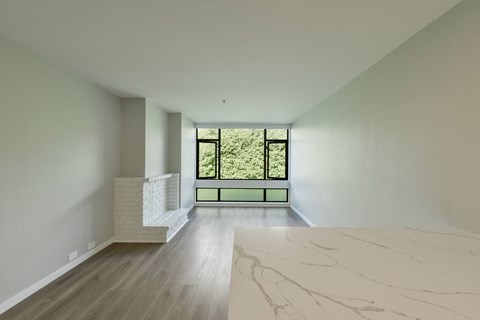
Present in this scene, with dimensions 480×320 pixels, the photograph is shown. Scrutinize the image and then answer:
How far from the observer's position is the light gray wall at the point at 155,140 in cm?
459

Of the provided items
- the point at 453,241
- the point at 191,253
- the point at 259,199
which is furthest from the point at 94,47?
the point at 259,199

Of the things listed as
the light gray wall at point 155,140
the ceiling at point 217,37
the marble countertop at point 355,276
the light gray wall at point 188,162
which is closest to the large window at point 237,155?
the light gray wall at point 188,162

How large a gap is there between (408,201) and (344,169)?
4.60 feet

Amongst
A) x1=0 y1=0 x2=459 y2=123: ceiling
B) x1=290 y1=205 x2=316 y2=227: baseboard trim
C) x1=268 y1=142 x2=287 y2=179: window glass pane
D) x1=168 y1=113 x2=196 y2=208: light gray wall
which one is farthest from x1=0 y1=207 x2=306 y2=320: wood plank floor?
x1=268 y1=142 x2=287 y2=179: window glass pane

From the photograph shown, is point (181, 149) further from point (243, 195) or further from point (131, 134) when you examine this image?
point (243, 195)

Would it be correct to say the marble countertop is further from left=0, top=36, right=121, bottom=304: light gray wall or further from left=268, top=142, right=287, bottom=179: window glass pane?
left=268, top=142, right=287, bottom=179: window glass pane

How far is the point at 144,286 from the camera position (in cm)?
275

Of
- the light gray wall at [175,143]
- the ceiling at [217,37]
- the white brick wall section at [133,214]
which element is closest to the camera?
the ceiling at [217,37]

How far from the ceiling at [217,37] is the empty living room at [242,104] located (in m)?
0.02

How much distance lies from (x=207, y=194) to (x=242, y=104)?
3.64 meters

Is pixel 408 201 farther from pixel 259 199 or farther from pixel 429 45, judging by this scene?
pixel 259 199

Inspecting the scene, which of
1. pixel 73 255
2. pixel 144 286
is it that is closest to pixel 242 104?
pixel 144 286

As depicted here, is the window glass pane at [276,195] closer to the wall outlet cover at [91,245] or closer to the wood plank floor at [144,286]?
the wood plank floor at [144,286]

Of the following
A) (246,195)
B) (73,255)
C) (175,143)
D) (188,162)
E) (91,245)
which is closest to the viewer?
(73,255)
